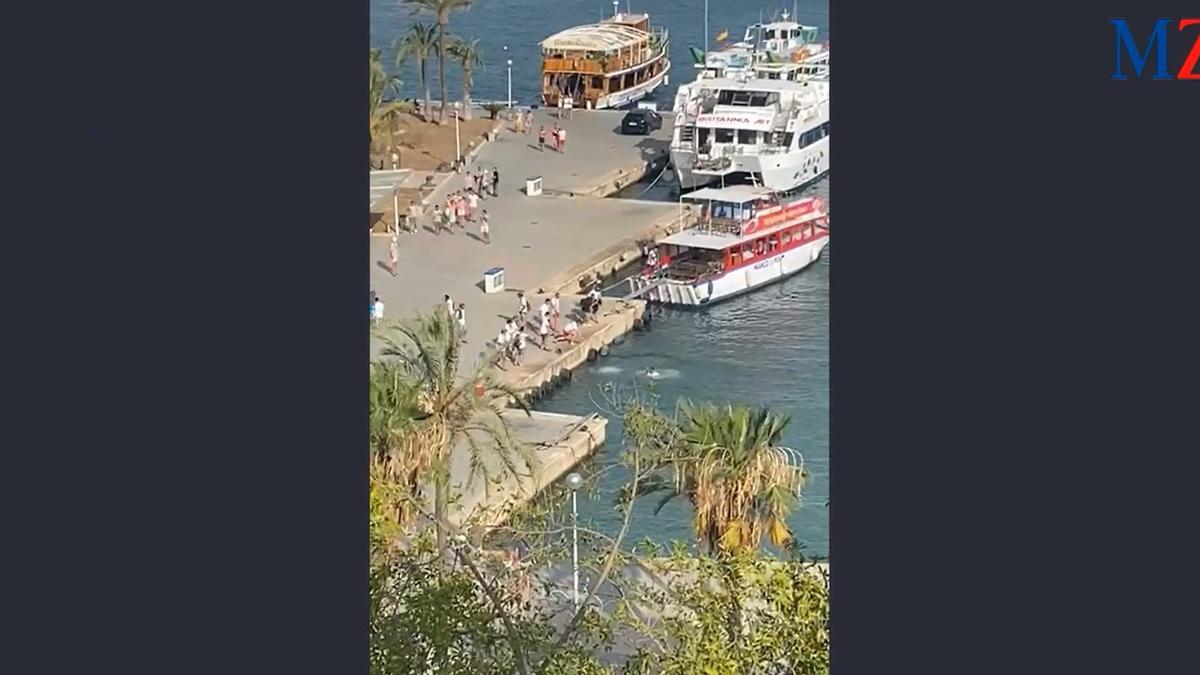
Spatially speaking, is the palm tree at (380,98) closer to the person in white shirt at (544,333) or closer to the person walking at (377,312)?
the person walking at (377,312)

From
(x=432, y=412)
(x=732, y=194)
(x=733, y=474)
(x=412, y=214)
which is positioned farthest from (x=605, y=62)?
(x=733, y=474)

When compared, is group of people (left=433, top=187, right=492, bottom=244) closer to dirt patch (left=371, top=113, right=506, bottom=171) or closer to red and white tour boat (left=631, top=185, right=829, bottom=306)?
dirt patch (left=371, top=113, right=506, bottom=171)

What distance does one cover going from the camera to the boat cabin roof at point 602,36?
16.3m

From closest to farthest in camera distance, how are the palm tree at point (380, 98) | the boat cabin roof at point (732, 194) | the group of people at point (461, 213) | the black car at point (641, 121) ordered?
the palm tree at point (380, 98)
the boat cabin roof at point (732, 194)
the group of people at point (461, 213)
the black car at point (641, 121)

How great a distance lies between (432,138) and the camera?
17312 mm

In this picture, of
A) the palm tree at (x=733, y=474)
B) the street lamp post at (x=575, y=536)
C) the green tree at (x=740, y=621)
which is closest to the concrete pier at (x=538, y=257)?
the street lamp post at (x=575, y=536)

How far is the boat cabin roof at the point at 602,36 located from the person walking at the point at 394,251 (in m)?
1.48

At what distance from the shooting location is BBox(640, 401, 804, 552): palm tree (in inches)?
614

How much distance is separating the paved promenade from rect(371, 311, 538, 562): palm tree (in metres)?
0.16

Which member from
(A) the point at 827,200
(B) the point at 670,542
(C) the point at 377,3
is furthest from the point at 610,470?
(C) the point at 377,3

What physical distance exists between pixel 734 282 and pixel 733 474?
1401 mm

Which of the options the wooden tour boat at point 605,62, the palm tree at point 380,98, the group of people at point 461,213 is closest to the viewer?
the wooden tour boat at point 605,62

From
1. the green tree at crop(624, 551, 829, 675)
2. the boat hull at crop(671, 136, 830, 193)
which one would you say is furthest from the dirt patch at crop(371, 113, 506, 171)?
the green tree at crop(624, 551, 829, 675)

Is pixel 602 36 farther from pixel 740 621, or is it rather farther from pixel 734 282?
pixel 740 621
